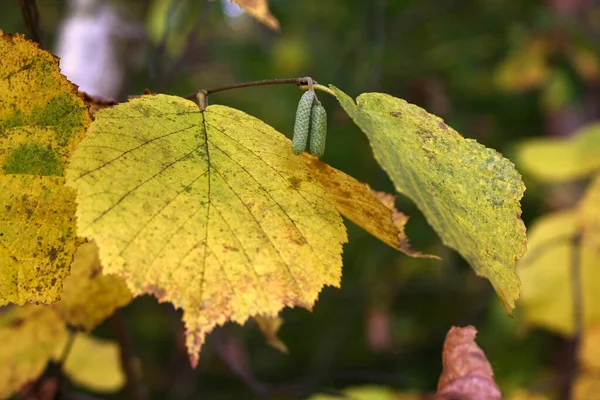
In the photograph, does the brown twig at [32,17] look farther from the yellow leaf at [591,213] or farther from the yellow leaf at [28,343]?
the yellow leaf at [591,213]

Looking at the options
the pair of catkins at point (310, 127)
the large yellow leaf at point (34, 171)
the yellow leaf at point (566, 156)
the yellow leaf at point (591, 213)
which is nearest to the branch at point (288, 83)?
the pair of catkins at point (310, 127)

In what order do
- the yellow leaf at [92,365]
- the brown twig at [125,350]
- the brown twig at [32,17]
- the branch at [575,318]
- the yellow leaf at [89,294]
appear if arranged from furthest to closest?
1. the yellow leaf at [92,365]
2. the branch at [575,318]
3. the brown twig at [125,350]
4. the yellow leaf at [89,294]
5. the brown twig at [32,17]

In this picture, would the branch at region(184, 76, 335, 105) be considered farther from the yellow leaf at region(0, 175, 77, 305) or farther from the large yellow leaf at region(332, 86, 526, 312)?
the yellow leaf at region(0, 175, 77, 305)

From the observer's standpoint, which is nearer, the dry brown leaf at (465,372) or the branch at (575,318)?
the dry brown leaf at (465,372)

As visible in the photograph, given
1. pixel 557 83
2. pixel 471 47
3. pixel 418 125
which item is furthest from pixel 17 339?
pixel 557 83

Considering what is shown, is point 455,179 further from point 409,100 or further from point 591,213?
point 409,100

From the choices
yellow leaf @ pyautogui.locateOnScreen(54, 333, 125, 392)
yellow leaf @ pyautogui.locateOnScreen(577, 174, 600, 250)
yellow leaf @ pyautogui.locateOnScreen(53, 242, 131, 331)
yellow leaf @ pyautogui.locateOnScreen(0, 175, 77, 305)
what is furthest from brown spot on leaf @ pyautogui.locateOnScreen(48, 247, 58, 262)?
yellow leaf @ pyautogui.locateOnScreen(577, 174, 600, 250)
